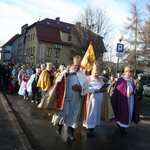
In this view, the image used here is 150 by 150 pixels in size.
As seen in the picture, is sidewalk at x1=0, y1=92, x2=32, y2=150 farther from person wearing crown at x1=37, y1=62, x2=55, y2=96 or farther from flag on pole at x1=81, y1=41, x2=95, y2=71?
person wearing crown at x1=37, y1=62, x2=55, y2=96

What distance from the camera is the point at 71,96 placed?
7.05 meters

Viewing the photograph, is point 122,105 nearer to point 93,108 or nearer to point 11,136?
point 93,108

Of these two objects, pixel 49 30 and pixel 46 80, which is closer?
pixel 46 80

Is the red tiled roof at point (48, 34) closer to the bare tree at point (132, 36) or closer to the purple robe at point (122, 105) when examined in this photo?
the bare tree at point (132, 36)

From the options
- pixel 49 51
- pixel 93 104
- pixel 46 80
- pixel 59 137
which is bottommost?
pixel 59 137

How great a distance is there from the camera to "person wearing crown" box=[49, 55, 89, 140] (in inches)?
275

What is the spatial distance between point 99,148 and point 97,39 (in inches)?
942

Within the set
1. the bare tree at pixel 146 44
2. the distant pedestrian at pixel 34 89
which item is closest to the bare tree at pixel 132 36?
the bare tree at pixel 146 44

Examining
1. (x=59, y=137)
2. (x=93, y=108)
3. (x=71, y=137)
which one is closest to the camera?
(x=71, y=137)

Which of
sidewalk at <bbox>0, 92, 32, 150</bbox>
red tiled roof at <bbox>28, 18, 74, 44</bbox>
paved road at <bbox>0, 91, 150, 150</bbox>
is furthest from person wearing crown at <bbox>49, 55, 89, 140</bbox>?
red tiled roof at <bbox>28, 18, 74, 44</bbox>

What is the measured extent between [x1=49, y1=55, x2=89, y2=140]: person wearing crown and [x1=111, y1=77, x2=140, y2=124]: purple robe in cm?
143

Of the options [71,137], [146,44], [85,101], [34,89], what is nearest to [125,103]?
[85,101]

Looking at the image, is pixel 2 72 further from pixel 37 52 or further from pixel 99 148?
pixel 37 52

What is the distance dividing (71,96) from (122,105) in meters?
1.76
